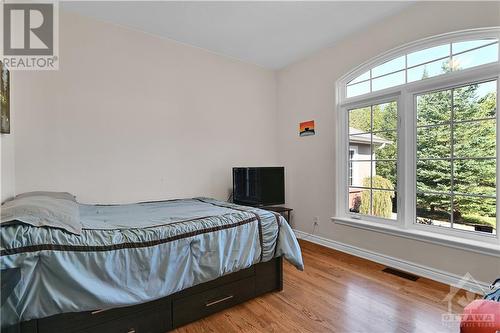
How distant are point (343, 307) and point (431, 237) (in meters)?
1.20

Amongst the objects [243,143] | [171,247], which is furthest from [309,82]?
[171,247]

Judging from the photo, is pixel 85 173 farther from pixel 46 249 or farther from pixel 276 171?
pixel 276 171

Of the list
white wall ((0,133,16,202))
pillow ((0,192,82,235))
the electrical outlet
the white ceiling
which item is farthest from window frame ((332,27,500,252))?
white wall ((0,133,16,202))

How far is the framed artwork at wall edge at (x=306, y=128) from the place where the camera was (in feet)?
12.2

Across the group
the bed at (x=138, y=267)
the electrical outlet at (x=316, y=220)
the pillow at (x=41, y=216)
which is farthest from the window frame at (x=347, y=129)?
the pillow at (x=41, y=216)

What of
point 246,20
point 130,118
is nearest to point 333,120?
point 246,20

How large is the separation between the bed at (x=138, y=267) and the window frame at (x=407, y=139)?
1.38 metres

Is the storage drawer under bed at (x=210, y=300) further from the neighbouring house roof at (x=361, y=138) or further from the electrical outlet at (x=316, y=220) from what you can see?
the neighbouring house roof at (x=361, y=138)

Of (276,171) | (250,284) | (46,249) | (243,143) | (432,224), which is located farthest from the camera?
(243,143)

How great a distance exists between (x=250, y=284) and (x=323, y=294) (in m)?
0.65

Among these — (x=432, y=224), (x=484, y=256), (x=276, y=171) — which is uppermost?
(x=276, y=171)

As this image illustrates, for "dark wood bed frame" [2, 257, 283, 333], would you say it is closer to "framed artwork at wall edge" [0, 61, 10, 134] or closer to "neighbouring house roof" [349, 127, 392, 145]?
"framed artwork at wall edge" [0, 61, 10, 134]

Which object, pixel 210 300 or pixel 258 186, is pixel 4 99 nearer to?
pixel 210 300

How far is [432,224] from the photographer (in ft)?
8.52
